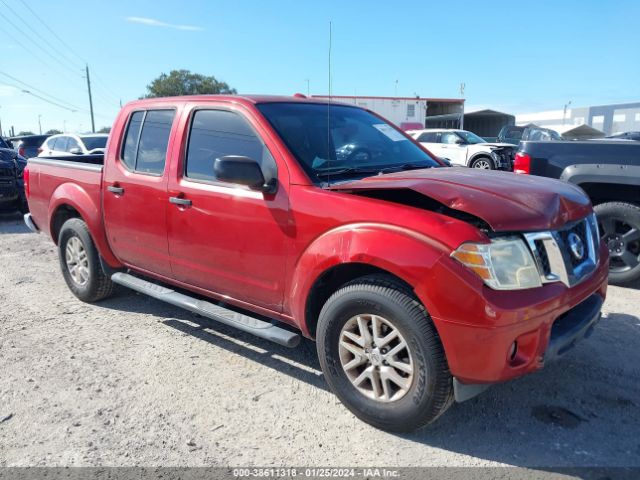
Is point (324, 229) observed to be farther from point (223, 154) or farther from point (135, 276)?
point (135, 276)

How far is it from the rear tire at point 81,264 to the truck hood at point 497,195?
2895 mm

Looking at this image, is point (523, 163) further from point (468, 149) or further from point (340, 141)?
point (468, 149)

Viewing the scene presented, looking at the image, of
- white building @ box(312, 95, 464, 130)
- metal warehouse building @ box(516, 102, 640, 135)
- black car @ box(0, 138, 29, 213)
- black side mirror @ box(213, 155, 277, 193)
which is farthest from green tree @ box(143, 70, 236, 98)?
black side mirror @ box(213, 155, 277, 193)

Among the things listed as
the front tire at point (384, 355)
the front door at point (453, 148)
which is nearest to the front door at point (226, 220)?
the front tire at point (384, 355)

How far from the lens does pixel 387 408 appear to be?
9.27 ft

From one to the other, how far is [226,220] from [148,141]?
4.32ft

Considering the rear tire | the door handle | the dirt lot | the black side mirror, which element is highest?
the black side mirror

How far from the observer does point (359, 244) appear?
2.76 m

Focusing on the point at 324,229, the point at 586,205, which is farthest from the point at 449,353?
the point at 586,205

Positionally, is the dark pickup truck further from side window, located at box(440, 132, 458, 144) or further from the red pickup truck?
side window, located at box(440, 132, 458, 144)

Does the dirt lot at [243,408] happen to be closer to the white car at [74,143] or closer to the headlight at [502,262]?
the headlight at [502,262]

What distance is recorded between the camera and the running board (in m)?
3.20

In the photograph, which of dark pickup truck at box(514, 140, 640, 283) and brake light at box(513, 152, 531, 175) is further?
brake light at box(513, 152, 531, 175)

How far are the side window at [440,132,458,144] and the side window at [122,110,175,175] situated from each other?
48.2 feet
